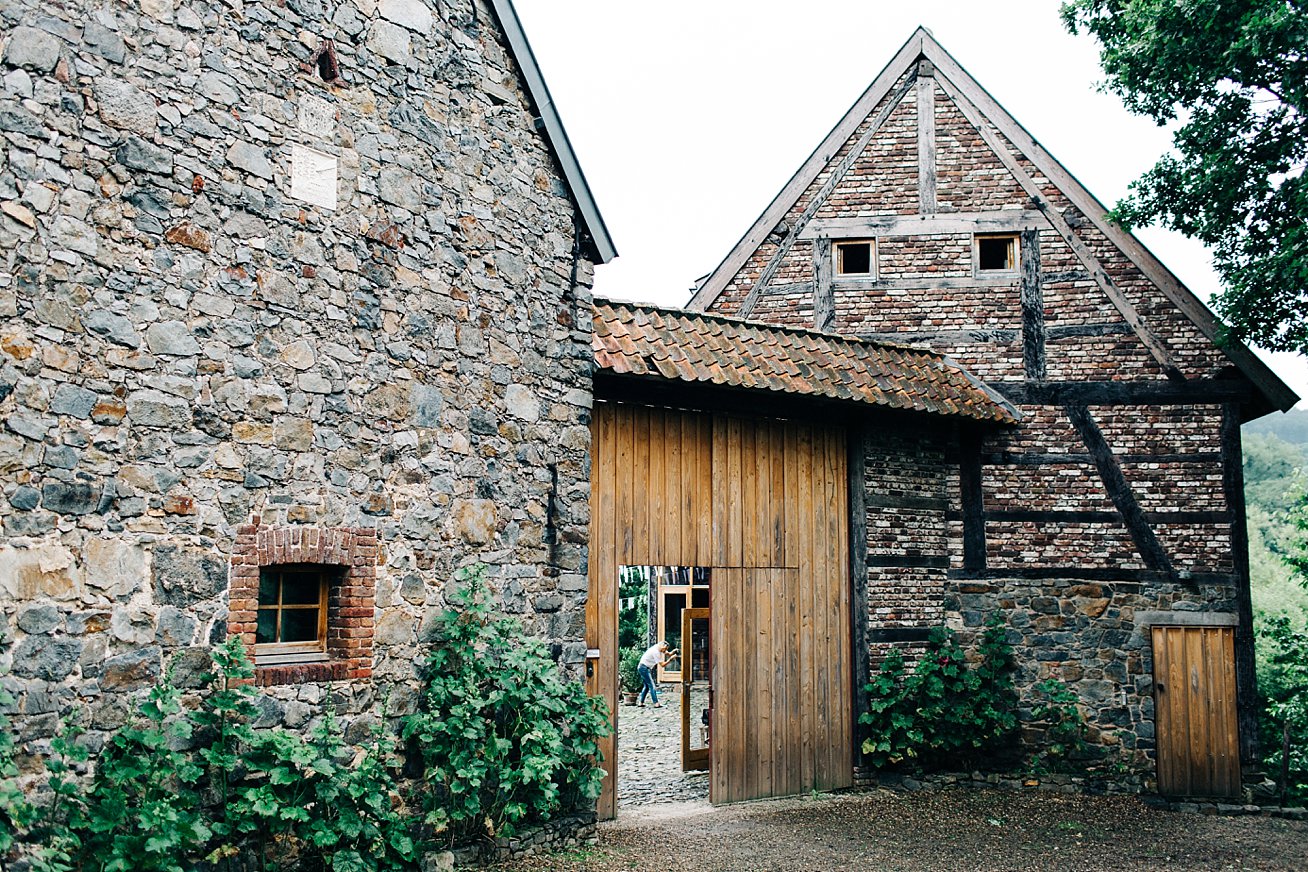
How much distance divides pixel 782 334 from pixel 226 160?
533cm

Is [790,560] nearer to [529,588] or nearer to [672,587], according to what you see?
[529,588]

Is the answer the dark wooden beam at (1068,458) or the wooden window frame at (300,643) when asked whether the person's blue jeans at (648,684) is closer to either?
the dark wooden beam at (1068,458)

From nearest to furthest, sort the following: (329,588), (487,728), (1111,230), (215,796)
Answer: (215,796), (329,588), (487,728), (1111,230)

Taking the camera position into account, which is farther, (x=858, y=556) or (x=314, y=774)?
(x=858, y=556)

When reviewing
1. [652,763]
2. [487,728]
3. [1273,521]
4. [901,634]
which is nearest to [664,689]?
[652,763]

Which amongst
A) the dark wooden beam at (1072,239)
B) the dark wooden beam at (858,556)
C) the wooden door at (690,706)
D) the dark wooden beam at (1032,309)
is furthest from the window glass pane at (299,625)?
the dark wooden beam at (1072,239)

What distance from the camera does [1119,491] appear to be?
10656 millimetres

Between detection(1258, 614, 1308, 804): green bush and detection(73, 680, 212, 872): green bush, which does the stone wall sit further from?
detection(1258, 614, 1308, 804): green bush

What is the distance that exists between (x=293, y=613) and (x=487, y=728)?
1.59 meters

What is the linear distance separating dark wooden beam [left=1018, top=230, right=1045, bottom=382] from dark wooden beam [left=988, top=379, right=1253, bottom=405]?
0.19 m

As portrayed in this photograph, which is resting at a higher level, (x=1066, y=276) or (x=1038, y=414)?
(x=1066, y=276)

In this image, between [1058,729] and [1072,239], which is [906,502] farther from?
[1072,239]

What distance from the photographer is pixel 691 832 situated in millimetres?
8266

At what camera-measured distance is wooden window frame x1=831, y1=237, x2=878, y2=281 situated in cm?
1129
